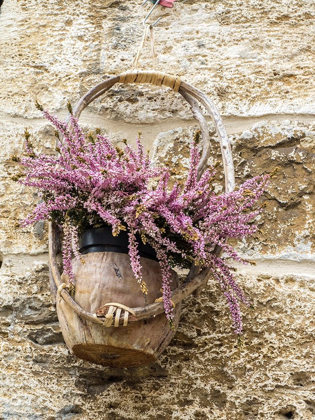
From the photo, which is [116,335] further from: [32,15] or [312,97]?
[32,15]

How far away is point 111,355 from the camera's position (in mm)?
1076

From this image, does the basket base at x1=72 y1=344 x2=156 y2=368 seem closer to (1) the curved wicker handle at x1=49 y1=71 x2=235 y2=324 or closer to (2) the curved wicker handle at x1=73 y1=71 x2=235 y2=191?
(1) the curved wicker handle at x1=49 y1=71 x2=235 y2=324

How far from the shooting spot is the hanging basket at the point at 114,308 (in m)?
1.00

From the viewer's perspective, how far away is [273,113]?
145cm

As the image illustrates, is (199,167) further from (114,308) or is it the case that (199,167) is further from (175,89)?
(114,308)

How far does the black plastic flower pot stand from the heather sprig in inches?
0.6

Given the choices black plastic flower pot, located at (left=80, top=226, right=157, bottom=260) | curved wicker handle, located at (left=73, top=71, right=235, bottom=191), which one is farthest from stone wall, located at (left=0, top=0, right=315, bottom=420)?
black plastic flower pot, located at (left=80, top=226, right=157, bottom=260)

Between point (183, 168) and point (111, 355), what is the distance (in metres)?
0.55

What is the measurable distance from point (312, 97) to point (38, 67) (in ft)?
2.68

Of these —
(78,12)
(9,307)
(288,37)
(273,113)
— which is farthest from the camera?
(78,12)

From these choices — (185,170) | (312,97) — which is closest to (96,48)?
(185,170)

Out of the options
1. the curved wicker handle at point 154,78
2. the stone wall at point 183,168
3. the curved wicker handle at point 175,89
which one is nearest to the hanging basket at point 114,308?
the stone wall at point 183,168

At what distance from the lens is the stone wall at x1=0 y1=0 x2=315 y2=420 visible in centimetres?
120

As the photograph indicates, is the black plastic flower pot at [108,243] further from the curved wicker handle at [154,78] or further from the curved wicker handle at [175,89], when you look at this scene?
the curved wicker handle at [154,78]
